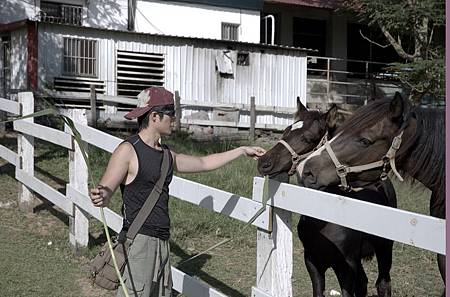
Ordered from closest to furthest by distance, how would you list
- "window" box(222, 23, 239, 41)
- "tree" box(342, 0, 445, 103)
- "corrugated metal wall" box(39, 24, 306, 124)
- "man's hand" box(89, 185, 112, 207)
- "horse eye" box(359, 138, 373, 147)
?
"man's hand" box(89, 185, 112, 207) → "horse eye" box(359, 138, 373, 147) → "tree" box(342, 0, 445, 103) → "corrugated metal wall" box(39, 24, 306, 124) → "window" box(222, 23, 239, 41)

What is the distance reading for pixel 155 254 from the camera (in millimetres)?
4121

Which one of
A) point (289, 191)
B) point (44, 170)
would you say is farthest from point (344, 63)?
point (289, 191)

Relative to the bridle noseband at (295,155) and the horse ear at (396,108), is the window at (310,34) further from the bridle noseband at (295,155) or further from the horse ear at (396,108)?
the horse ear at (396,108)

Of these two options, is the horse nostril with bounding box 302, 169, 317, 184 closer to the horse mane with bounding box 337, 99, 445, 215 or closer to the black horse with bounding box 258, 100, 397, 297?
the black horse with bounding box 258, 100, 397, 297

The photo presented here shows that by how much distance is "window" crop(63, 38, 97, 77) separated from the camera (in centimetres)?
1821

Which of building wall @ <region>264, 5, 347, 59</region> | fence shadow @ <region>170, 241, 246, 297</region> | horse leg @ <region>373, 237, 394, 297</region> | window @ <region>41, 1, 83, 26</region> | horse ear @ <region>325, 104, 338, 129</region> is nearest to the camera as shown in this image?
horse ear @ <region>325, 104, 338, 129</region>

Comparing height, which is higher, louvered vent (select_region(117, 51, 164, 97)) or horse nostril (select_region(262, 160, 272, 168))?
louvered vent (select_region(117, 51, 164, 97))

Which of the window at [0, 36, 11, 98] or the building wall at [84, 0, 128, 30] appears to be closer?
the window at [0, 36, 11, 98]

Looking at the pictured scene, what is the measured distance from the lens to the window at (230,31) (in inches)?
889

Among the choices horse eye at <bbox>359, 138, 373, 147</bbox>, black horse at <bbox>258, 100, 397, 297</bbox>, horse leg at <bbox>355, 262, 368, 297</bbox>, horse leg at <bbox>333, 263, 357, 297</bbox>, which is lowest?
A: horse leg at <bbox>355, 262, 368, 297</bbox>

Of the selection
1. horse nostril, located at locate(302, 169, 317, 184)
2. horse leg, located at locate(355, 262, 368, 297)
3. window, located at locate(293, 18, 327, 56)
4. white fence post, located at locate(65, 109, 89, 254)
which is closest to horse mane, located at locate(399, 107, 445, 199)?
horse nostril, located at locate(302, 169, 317, 184)

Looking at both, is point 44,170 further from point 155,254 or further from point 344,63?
point 344,63

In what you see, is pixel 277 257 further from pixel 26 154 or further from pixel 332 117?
pixel 26 154

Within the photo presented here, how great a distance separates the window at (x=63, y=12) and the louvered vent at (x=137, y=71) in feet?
7.17
